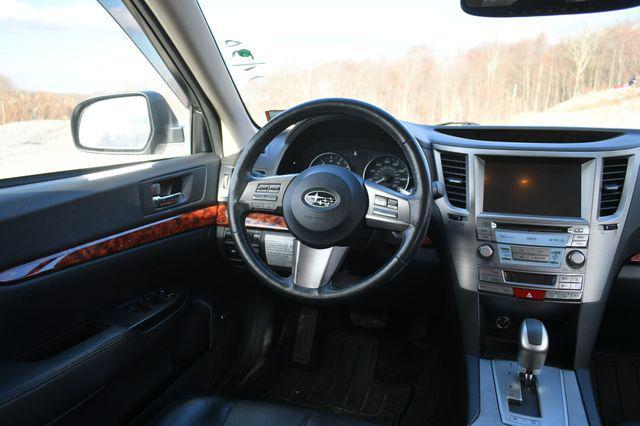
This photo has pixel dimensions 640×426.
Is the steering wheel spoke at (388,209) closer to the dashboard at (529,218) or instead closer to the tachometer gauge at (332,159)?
the dashboard at (529,218)

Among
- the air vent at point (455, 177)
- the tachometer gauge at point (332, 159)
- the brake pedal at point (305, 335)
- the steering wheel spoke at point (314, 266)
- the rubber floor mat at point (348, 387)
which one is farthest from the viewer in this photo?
the brake pedal at point (305, 335)

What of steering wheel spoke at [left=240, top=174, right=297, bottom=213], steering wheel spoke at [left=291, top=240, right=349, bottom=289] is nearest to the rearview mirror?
steering wheel spoke at [left=240, top=174, right=297, bottom=213]

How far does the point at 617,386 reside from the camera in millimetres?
2465

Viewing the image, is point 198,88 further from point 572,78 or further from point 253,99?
point 572,78

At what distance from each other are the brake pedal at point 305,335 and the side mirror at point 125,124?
119 cm

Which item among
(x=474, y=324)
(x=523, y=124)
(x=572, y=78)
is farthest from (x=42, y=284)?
(x=572, y=78)

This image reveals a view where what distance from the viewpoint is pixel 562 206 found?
2.04m

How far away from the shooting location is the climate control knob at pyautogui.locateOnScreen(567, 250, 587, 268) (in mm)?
2006

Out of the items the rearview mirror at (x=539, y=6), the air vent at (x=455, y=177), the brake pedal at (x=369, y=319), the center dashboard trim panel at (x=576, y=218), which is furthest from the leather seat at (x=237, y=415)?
the rearview mirror at (x=539, y=6)

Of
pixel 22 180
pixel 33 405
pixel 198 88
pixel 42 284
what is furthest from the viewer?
pixel 198 88

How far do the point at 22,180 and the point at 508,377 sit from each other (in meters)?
1.92

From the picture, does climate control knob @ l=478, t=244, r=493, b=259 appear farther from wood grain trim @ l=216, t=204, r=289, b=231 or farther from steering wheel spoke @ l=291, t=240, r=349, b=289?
wood grain trim @ l=216, t=204, r=289, b=231

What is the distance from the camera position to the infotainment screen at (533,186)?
2.04 m

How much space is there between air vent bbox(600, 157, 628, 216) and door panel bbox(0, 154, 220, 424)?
5.49ft
